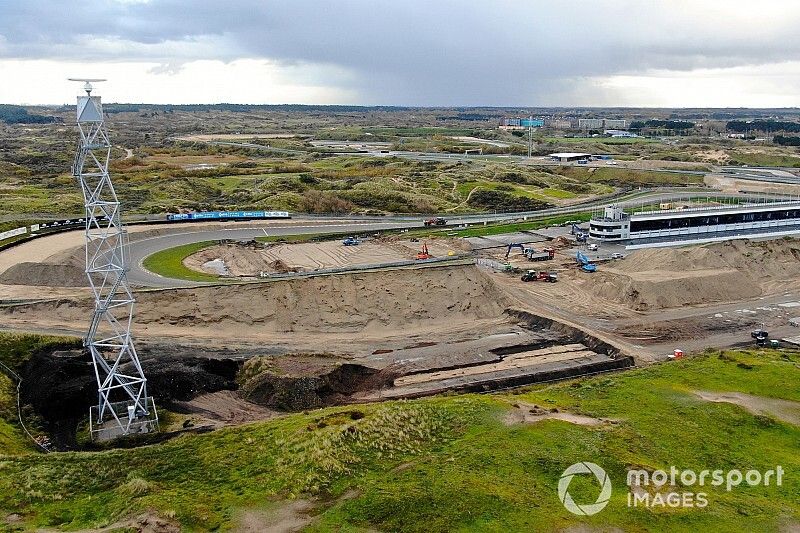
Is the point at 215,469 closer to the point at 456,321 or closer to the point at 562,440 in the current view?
the point at 562,440

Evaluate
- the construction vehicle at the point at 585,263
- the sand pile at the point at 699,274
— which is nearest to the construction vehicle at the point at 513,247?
the construction vehicle at the point at 585,263

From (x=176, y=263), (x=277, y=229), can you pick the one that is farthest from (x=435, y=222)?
(x=176, y=263)

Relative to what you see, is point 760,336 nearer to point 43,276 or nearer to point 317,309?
point 317,309

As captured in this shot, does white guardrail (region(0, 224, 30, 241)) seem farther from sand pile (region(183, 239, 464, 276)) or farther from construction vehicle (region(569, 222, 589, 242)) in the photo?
construction vehicle (region(569, 222, 589, 242))

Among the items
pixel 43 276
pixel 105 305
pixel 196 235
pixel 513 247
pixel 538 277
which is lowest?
pixel 538 277

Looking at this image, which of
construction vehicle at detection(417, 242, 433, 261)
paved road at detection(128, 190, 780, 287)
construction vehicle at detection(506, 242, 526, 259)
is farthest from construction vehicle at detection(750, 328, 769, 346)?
paved road at detection(128, 190, 780, 287)

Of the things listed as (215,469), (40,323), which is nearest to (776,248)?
(215,469)
